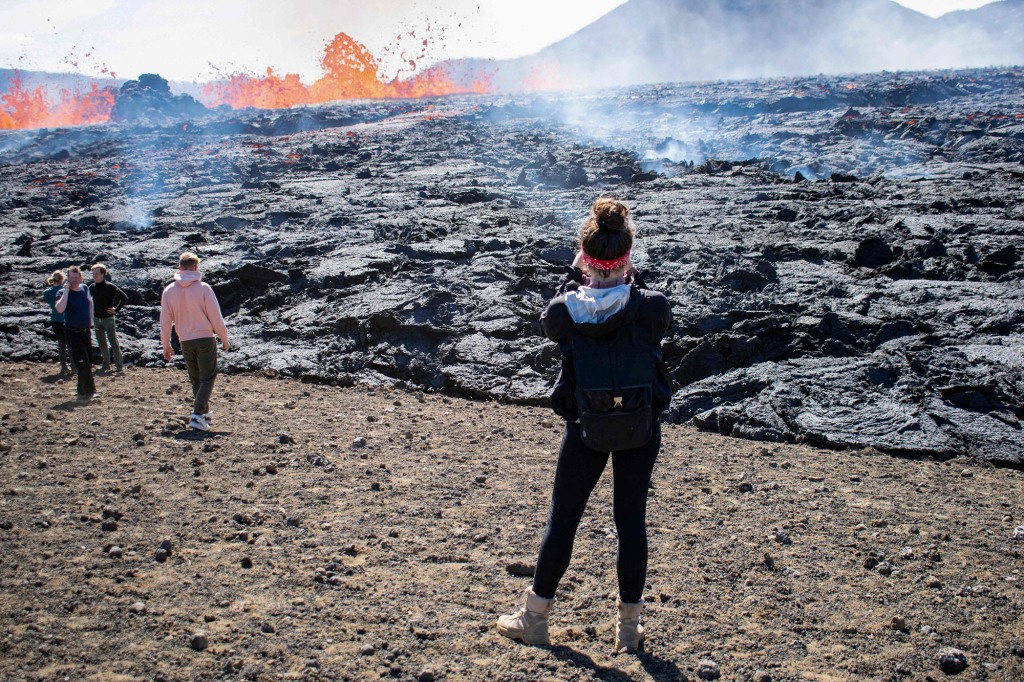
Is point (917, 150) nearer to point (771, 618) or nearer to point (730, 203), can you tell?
point (730, 203)

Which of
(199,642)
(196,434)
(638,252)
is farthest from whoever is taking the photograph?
(638,252)

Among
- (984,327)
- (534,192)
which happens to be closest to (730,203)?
(534,192)

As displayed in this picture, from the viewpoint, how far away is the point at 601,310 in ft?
9.80

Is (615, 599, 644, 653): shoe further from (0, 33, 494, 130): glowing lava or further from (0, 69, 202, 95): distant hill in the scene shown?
(0, 69, 202, 95): distant hill

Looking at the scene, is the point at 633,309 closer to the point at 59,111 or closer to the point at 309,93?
the point at 309,93

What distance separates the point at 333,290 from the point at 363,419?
4.28 metres

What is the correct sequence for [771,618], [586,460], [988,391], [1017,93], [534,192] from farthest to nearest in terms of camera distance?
[1017,93], [534,192], [988,391], [771,618], [586,460]

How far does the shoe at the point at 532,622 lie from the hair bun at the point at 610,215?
165 cm

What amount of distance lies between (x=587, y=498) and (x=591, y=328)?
749 mm

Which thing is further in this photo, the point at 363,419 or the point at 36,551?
the point at 363,419

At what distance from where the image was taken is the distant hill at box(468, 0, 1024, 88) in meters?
79.9

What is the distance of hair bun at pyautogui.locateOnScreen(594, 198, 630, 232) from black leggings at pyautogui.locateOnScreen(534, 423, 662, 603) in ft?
2.69

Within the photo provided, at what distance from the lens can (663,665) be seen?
3389mm

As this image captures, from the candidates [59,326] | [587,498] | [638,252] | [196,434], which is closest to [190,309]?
[196,434]
